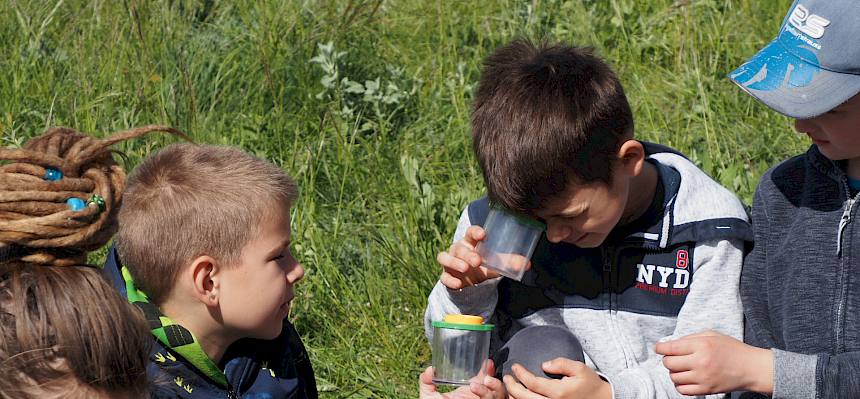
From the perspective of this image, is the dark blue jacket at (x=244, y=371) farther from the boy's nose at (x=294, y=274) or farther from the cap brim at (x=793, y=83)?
the cap brim at (x=793, y=83)

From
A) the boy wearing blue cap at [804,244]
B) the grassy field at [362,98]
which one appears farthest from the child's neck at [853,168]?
the grassy field at [362,98]

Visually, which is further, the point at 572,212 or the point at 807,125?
the point at 572,212

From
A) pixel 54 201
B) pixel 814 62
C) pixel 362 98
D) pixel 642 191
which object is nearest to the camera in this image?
pixel 54 201

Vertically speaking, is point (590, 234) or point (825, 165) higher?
point (825, 165)

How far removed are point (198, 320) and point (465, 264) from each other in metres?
0.65

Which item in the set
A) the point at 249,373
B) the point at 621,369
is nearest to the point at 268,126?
the point at 249,373

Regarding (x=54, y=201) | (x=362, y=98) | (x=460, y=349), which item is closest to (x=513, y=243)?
(x=460, y=349)

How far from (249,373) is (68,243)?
0.85m

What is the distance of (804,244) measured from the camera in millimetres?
2574

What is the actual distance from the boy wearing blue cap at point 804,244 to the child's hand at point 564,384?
0.58 ft

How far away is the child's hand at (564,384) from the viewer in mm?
2535

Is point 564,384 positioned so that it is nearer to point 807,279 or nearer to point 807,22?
point 807,279

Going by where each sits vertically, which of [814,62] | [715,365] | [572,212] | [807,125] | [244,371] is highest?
[814,62]

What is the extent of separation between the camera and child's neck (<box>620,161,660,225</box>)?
2730 mm
